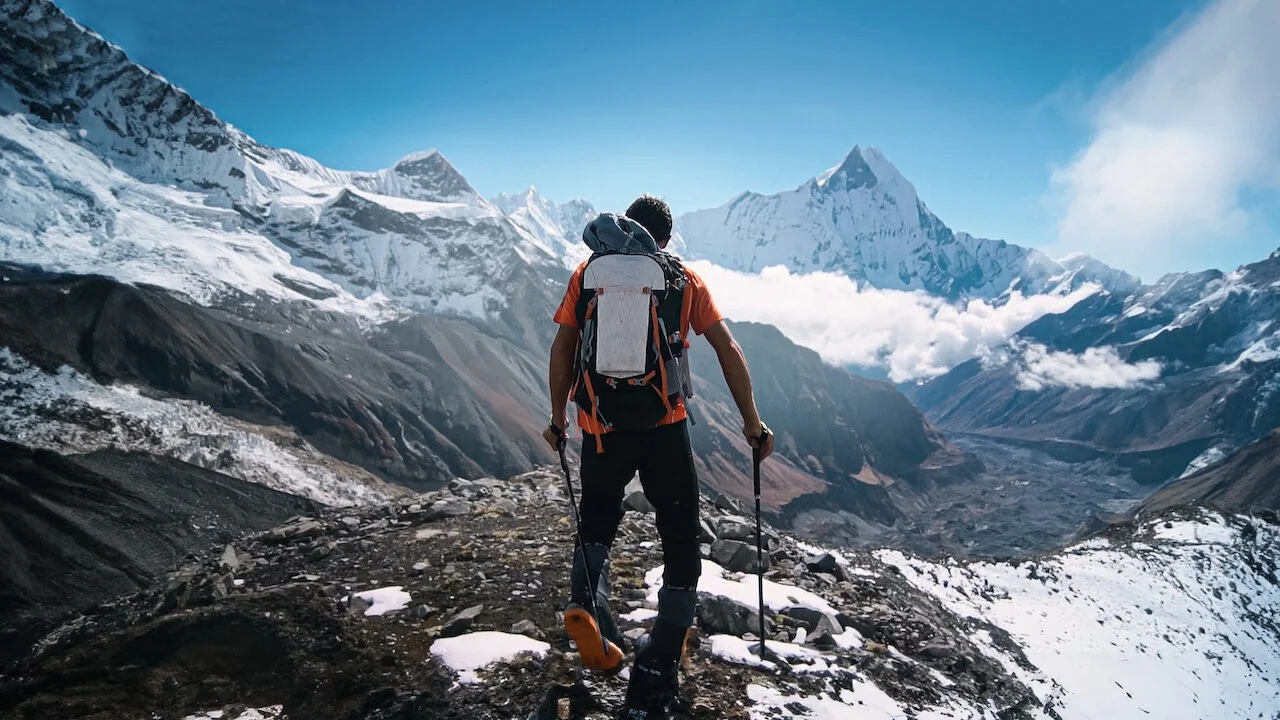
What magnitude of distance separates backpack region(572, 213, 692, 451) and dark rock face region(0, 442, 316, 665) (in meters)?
34.4

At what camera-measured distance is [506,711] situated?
4.82 metres

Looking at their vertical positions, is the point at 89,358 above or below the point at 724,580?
below

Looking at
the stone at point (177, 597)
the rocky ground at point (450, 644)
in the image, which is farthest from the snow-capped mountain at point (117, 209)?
the rocky ground at point (450, 644)

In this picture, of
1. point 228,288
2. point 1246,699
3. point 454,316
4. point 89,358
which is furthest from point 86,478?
point 454,316

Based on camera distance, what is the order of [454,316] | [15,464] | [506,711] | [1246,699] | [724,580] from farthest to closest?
[454,316] → [15,464] → [1246,699] → [724,580] → [506,711]

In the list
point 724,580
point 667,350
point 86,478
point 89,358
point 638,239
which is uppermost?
point 638,239

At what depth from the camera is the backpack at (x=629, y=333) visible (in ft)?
15.5

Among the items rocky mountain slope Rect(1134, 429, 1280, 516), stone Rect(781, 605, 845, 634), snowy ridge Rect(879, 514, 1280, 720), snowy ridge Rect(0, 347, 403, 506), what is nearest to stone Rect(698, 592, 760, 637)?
stone Rect(781, 605, 845, 634)

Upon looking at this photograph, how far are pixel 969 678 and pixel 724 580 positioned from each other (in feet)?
9.74

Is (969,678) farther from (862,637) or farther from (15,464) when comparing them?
(15,464)

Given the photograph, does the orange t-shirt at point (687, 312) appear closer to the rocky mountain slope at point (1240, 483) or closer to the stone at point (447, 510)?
the stone at point (447, 510)

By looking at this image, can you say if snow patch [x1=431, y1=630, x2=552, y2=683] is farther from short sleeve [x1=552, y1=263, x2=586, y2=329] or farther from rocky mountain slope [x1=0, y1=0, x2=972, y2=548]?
rocky mountain slope [x1=0, y1=0, x2=972, y2=548]

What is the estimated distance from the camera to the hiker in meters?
4.72

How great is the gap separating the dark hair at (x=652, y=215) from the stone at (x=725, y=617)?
4080 millimetres
